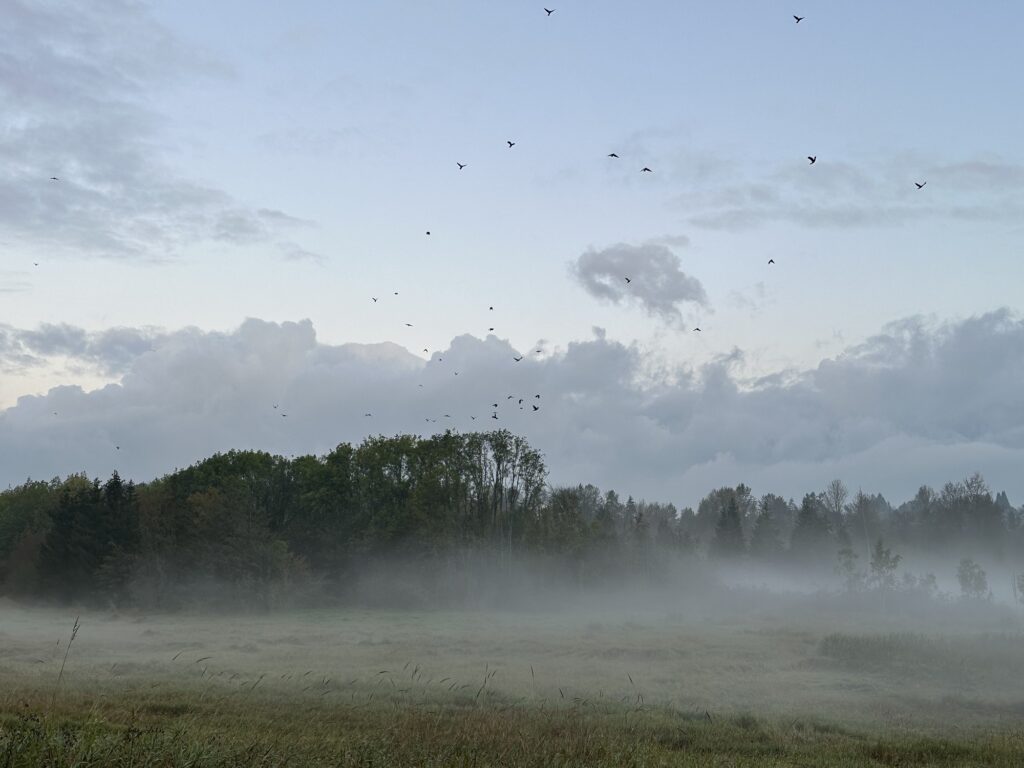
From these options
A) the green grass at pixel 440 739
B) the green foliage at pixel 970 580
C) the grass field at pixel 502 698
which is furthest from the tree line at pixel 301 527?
the green grass at pixel 440 739

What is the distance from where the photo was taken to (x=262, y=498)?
104 metres

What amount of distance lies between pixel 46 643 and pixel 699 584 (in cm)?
9205

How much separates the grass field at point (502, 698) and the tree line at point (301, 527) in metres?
24.4

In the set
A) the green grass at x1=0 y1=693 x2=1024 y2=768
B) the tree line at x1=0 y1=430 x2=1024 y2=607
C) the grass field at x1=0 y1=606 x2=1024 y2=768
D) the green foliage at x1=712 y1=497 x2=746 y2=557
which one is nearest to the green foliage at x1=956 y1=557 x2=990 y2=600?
the tree line at x1=0 y1=430 x2=1024 y2=607

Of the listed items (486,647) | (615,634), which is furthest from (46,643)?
(615,634)

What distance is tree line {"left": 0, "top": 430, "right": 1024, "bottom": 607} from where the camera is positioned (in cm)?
8419

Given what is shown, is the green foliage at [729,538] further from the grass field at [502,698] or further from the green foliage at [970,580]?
the grass field at [502,698]

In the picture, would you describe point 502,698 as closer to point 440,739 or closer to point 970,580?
point 440,739

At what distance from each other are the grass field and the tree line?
24431 mm

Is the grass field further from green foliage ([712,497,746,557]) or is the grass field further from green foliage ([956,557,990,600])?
green foliage ([712,497,746,557])

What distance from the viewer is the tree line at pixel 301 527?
8419cm

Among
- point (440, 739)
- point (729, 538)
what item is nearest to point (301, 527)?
point (729, 538)

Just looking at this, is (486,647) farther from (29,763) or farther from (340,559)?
(340,559)

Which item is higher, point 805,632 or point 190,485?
point 190,485
